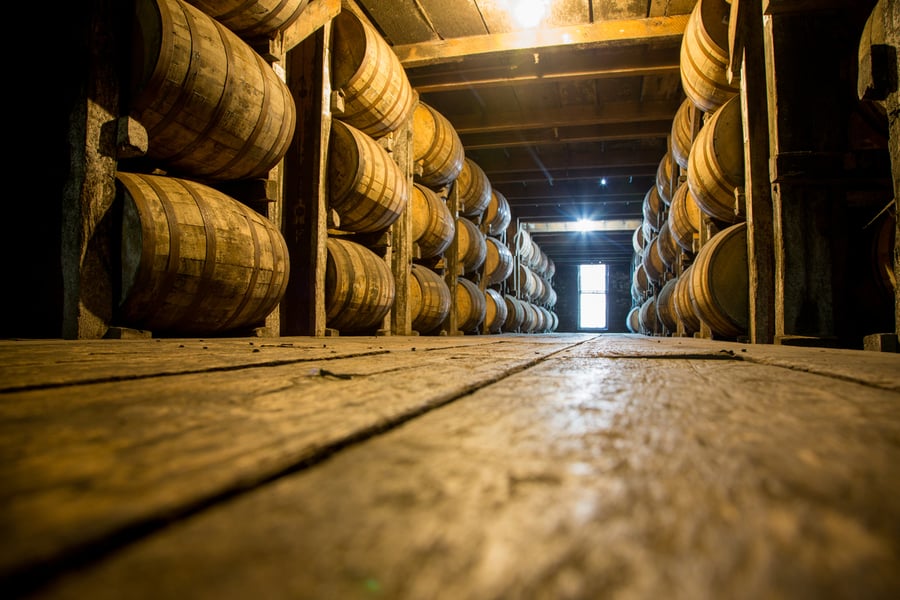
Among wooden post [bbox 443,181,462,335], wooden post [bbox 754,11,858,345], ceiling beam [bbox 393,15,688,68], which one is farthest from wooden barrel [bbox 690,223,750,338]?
wooden post [bbox 443,181,462,335]

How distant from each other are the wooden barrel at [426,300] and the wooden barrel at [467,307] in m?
1.28

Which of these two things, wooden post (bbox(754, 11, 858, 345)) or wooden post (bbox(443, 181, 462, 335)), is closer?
wooden post (bbox(754, 11, 858, 345))

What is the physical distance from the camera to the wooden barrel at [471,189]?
938 centimetres

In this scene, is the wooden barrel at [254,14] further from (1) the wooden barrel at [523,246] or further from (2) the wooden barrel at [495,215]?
(1) the wooden barrel at [523,246]

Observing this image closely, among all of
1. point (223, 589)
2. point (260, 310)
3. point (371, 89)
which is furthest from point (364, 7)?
point (223, 589)

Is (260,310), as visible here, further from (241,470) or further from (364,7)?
(364,7)

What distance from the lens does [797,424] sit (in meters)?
0.68

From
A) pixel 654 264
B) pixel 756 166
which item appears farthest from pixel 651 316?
pixel 756 166

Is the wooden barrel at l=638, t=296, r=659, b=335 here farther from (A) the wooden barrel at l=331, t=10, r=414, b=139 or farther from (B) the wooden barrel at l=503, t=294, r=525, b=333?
(A) the wooden barrel at l=331, t=10, r=414, b=139

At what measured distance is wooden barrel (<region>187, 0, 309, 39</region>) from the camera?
12.0 feet

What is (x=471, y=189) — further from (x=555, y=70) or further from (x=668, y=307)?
(x=668, y=307)

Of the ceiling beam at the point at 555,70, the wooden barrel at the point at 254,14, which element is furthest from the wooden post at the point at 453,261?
the wooden barrel at the point at 254,14

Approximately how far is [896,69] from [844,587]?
10.5 feet

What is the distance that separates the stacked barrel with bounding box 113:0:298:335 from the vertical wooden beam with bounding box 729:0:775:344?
359 cm
